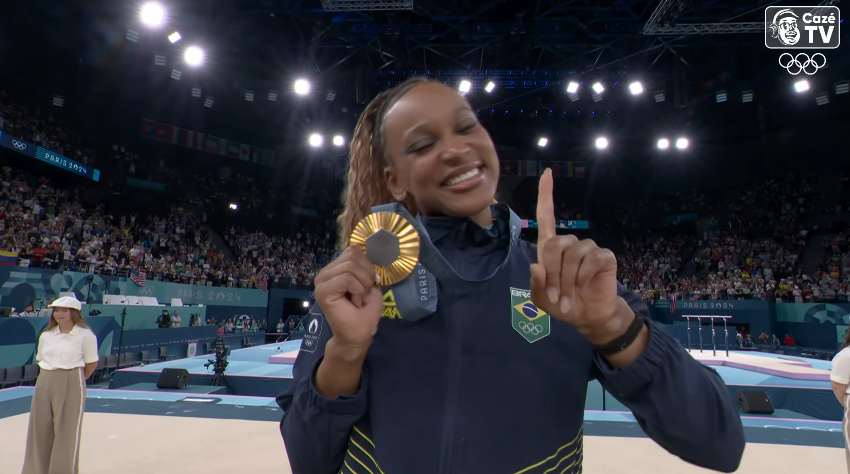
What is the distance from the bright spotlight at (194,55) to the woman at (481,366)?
18.0 metres

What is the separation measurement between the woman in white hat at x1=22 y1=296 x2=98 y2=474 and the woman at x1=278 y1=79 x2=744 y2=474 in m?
4.55

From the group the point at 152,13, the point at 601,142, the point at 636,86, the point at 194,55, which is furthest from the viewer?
the point at 601,142

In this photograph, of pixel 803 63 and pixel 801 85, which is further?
pixel 801 85

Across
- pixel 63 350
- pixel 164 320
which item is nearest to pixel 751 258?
pixel 164 320

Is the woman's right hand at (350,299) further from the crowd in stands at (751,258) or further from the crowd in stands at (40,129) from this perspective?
the crowd in stands at (40,129)

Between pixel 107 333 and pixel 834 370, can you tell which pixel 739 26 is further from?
pixel 107 333

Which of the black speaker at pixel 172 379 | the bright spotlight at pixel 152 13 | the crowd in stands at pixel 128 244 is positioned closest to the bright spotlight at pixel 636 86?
the bright spotlight at pixel 152 13

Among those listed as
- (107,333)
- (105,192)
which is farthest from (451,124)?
(105,192)

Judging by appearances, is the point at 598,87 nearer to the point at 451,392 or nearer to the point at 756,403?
the point at 756,403

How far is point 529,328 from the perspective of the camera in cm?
104

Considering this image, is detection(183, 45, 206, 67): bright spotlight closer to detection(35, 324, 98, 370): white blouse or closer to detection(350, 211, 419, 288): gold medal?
detection(35, 324, 98, 370): white blouse

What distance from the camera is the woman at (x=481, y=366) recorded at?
0.91m

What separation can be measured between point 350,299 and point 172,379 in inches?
377

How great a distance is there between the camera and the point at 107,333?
11.9 meters
